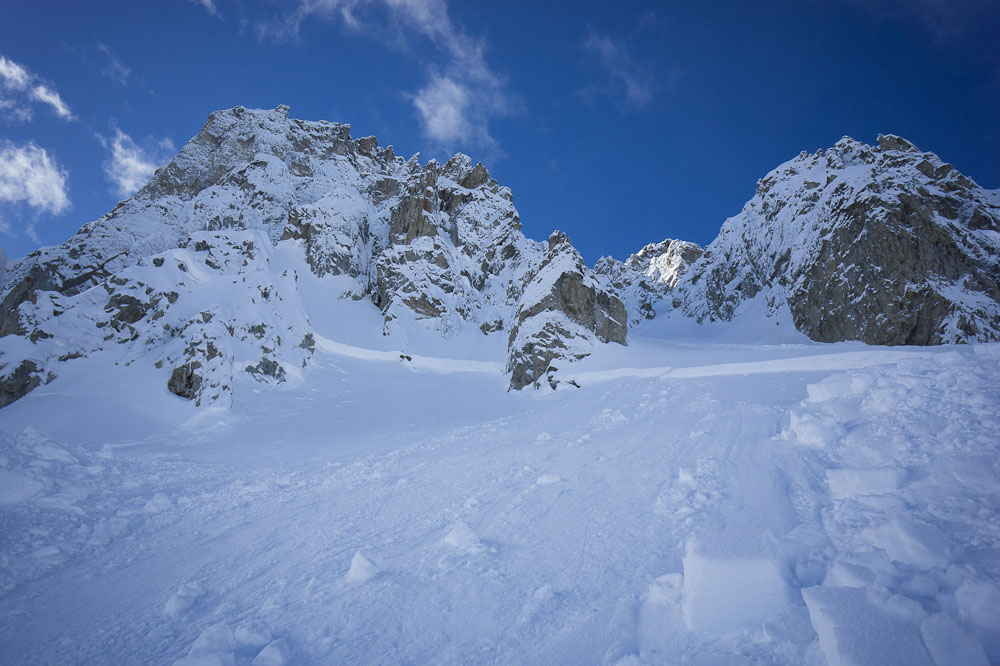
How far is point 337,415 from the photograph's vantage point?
622 inches

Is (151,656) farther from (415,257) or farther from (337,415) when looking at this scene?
(415,257)

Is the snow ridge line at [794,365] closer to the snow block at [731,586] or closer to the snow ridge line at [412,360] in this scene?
the snow block at [731,586]

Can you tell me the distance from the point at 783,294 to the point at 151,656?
45.4 metres

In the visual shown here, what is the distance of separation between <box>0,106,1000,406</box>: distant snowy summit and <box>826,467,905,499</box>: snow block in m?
15.5

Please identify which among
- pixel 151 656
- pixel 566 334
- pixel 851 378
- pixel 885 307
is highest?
pixel 885 307

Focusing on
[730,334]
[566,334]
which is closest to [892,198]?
[730,334]

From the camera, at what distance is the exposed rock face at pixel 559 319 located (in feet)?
73.8

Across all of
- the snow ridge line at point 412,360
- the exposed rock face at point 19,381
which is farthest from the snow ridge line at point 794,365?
the exposed rock face at point 19,381

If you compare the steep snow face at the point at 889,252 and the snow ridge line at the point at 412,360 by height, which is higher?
the steep snow face at the point at 889,252

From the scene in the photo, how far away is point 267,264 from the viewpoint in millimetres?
27625

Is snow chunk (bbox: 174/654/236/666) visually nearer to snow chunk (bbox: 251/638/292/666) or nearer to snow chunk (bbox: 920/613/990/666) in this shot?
snow chunk (bbox: 251/638/292/666)

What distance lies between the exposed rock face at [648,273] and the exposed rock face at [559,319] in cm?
4045

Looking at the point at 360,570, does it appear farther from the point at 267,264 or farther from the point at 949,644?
the point at 267,264

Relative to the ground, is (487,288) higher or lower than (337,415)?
higher
